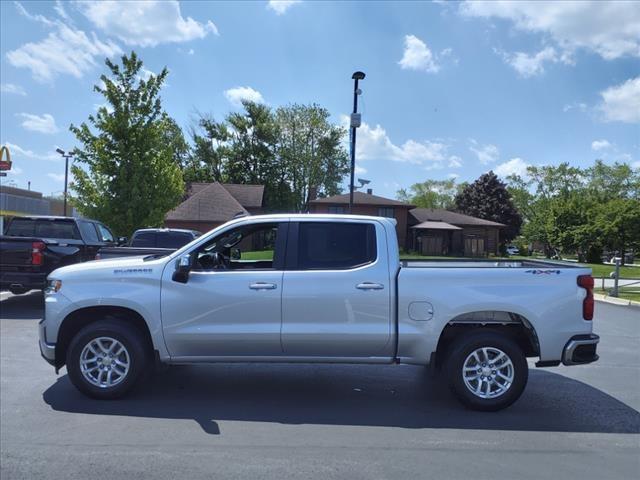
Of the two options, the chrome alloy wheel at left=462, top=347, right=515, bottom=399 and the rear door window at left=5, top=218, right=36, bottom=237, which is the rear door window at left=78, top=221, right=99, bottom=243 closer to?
the rear door window at left=5, top=218, right=36, bottom=237

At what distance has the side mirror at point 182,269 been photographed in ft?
16.9

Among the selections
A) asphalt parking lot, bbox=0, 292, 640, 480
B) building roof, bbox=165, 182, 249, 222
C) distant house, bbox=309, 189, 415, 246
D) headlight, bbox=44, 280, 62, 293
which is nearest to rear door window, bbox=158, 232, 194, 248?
asphalt parking lot, bbox=0, 292, 640, 480

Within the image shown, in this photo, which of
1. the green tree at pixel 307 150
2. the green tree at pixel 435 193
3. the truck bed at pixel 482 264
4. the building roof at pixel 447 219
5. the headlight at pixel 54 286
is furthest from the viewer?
the green tree at pixel 435 193

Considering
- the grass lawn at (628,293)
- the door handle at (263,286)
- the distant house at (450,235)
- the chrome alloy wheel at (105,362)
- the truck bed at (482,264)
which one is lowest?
the chrome alloy wheel at (105,362)

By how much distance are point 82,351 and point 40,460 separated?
1.46 metres

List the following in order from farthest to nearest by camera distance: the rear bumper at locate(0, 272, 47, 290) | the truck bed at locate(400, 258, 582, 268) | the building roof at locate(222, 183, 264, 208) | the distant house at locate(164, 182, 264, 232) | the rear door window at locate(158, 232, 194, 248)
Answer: the building roof at locate(222, 183, 264, 208)
the distant house at locate(164, 182, 264, 232)
the rear door window at locate(158, 232, 194, 248)
the rear bumper at locate(0, 272, 47, 290)
the truck bed at locate(400, 258, 582, 268)

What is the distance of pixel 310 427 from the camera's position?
4727mm

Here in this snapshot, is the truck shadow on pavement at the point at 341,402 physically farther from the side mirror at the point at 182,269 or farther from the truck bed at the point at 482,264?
the truck bed at the point at 482,264

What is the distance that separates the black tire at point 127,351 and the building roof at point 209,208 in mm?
32437

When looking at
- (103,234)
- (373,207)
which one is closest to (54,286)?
(103,234)

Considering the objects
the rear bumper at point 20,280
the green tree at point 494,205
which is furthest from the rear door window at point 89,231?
the green tree at point 494,205

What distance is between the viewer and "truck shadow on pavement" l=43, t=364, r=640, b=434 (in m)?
4.92

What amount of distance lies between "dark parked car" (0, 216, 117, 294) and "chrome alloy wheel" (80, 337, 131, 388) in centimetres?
507

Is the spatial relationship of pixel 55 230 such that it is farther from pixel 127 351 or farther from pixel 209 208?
pixel 209 208
